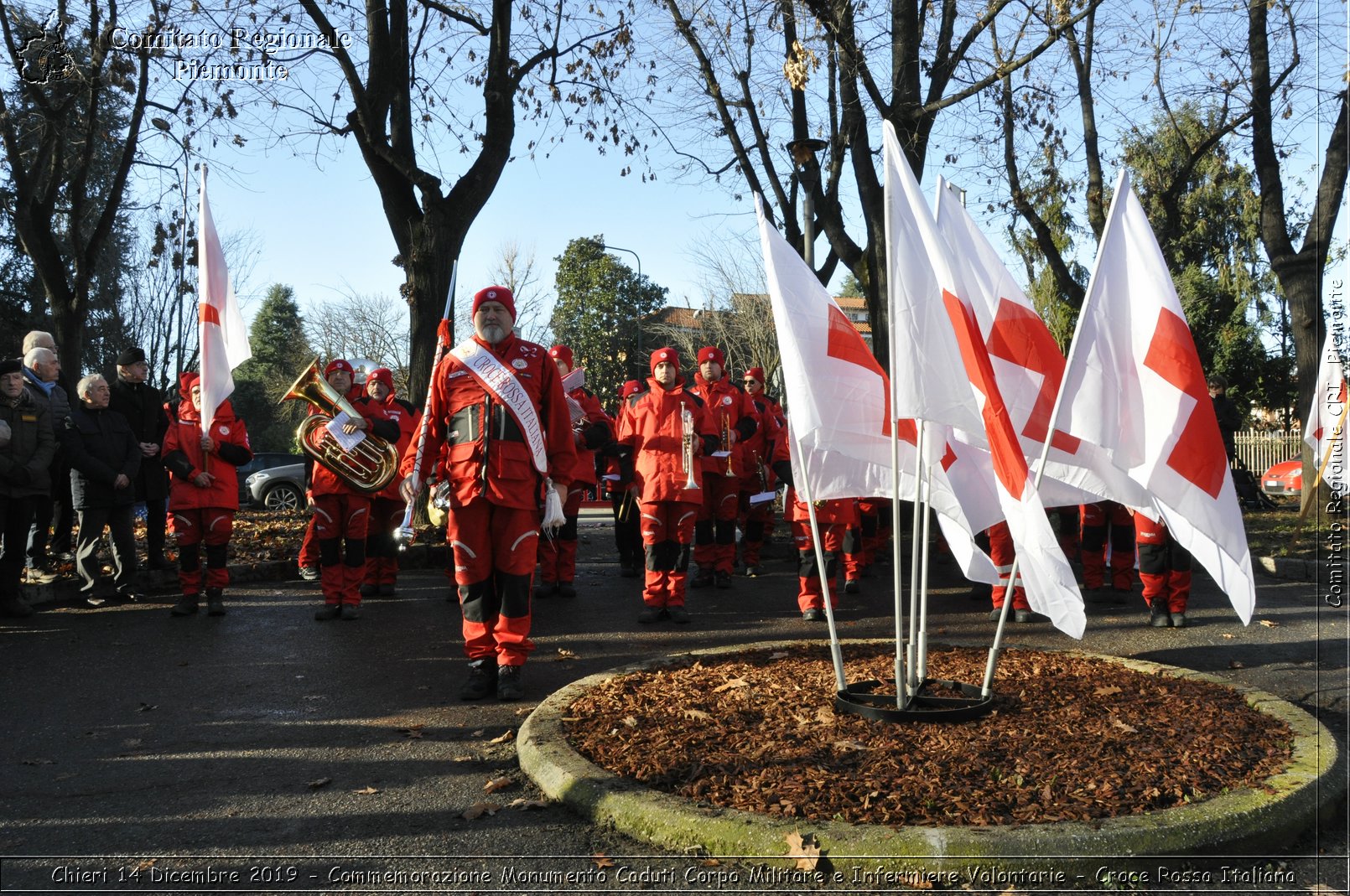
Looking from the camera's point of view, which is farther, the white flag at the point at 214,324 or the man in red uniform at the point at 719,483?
the man in red uniform at the point at 719,483

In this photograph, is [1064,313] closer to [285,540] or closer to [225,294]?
[285,540]

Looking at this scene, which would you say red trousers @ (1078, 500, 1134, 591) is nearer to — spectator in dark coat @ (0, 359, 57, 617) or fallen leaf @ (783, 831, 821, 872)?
fallen leaf @ (783, 831, 821, 872)

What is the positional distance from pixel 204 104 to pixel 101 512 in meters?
6.31

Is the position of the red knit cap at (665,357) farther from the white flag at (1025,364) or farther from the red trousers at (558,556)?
the white flag at (1025,364)

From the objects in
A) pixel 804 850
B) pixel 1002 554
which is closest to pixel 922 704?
pixel 804 850

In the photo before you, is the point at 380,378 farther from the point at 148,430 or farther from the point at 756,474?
the point at 756,474

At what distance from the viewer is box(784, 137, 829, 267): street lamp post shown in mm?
13672

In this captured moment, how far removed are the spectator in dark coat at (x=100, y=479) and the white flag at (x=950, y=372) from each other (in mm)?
7367

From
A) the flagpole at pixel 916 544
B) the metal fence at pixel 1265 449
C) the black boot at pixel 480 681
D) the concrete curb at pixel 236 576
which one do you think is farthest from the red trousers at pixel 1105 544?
the metal fence at pixel 1265 449

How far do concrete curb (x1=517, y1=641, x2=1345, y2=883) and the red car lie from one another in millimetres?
Answer: 21633

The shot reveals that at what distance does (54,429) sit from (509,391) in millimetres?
5144

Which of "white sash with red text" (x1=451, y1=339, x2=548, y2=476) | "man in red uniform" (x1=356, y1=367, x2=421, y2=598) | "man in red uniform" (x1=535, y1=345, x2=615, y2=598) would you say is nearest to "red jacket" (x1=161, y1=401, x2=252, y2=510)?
"man in red uniform" (x1=356, y1=367, x2=421, y2=598)

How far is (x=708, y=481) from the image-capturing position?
35.0 ft

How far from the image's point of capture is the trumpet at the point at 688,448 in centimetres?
867
